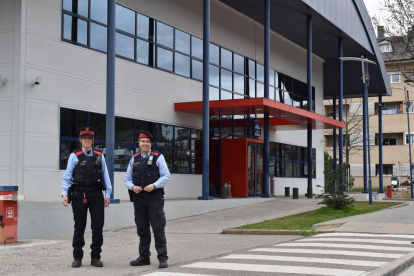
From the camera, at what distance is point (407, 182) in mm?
69000

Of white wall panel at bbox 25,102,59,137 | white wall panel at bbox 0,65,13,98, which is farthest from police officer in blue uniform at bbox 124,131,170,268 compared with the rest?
white wall panel at bbox 0,65,13,98

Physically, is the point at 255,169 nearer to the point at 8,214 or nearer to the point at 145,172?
the point at 8,214

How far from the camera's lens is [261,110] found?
1036 inches

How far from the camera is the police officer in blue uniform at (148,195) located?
8961mm

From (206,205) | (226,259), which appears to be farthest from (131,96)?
(226,259)

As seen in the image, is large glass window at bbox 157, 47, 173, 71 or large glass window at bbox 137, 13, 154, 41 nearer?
large glass window at bbox 137, 13, 154, 41

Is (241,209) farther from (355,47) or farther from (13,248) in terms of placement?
(355,47)

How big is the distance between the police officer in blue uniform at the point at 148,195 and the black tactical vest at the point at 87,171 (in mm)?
479

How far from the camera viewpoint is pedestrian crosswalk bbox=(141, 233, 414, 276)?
8508 millimetres

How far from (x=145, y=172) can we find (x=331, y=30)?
26.7 meters

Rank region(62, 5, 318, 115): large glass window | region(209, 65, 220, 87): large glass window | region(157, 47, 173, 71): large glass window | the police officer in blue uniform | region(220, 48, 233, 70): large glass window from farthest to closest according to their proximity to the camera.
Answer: region(220, 48, 233, 70): large glass window < region(209, 65, 220, 87): large glass window < region(157, 47, 173, 71): large glass window < region(62, 5, 318, 115): large glass window < the police officer in blue uniform

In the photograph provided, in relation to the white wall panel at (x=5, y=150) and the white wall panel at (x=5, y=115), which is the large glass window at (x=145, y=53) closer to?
the white wall panel at (x=5, y=115)

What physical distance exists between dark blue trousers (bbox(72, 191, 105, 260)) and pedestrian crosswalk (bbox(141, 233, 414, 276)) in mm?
1258

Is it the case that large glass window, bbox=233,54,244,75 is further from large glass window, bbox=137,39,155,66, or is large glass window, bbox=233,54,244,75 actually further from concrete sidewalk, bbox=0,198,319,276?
concrete sidewalk, bbox=0,198,319,276
